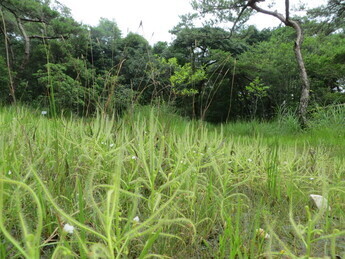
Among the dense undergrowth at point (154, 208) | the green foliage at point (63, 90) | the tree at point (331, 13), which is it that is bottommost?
the dense undergrowth at point (154, 208)

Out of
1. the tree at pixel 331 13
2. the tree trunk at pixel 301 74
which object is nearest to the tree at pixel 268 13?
the tree trunk at pixel 301 74

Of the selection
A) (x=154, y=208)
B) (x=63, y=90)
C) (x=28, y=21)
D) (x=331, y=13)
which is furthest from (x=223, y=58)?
(x=154, y=208)

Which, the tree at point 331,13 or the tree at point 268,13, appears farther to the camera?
the tree at point 331,13

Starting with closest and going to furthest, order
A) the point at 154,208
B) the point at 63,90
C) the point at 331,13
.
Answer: the point at 154,208
the point at 63,90
the point at 331,13

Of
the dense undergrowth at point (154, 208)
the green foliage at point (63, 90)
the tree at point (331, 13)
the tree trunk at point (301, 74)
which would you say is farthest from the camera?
the tree at point (331, 13)

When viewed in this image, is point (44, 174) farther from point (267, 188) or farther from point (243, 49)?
point (243, 49)

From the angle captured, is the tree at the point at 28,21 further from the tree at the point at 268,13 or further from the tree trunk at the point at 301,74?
the tree trunk at the point at 301,74

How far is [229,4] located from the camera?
24.1ft

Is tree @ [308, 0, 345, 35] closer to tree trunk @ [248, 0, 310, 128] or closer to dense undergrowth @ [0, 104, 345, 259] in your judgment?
tree trunk @ [248, 0, 310, 128]

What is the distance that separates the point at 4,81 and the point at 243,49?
9.39m

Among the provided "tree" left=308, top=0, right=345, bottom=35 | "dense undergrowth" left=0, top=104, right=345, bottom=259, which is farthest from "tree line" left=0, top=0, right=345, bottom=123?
"dense undergrowth" left=0, top=104, right=345, bottom=259

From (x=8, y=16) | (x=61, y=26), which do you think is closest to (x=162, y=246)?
(x=61, y=26)

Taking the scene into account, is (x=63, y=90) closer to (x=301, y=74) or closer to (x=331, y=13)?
(x=301, y=74)

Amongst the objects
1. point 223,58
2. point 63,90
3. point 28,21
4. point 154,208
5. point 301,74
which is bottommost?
point 154,208
